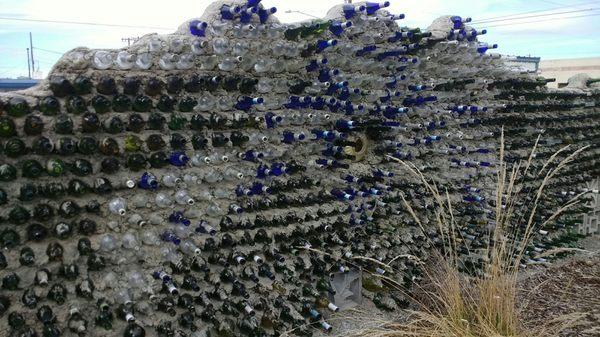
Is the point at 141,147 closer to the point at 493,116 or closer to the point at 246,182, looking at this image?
the point at 246,182

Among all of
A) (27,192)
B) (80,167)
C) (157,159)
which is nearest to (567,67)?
(157,159)

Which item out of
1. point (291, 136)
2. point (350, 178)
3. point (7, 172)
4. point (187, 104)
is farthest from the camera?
point (350, 178)

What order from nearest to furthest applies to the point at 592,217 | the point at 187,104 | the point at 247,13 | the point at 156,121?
the point at 156,121 < the point at 187,104 < the point at 247,13 < the point at 592,217

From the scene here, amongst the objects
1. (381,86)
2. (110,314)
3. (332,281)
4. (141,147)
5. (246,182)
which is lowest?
(332,281)

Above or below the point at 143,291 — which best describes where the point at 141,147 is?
above

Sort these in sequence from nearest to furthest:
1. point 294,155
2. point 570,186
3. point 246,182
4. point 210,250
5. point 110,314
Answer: point 110,314 → point 210,250 → point 246,182 → point 294,155 → point 570,186

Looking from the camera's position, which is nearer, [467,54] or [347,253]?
[347,253]

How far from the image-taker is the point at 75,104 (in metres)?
2.68

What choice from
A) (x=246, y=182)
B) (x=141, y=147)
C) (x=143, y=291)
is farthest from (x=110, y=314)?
(x=246, y=182)

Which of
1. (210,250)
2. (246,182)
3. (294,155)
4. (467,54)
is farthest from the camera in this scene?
(467,54)

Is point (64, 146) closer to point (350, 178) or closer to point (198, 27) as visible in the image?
point (198, 27)

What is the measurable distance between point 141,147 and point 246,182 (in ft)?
2.42

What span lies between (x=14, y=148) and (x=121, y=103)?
1.92 feet

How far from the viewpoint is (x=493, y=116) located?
520 cm
